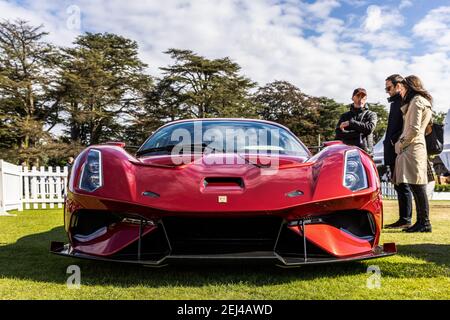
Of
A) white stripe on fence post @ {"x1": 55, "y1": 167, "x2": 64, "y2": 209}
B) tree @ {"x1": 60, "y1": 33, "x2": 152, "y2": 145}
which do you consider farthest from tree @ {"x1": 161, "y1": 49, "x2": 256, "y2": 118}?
white stripe on fence post @ {"x1": 55, "y1": 167, "x2": 64, "y2": 209}

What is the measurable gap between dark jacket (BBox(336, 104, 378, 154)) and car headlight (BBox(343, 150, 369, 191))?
2838 millimetres

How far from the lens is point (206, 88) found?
43.9 metres

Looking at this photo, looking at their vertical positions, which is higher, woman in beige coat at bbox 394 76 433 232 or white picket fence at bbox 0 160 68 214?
woman in beige coat at bbox 394 76 433 232

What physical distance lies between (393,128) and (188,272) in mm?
4027

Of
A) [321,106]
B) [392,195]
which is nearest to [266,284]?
[392,195]

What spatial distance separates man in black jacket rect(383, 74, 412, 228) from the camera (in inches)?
215

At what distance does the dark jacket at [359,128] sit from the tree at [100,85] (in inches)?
1335

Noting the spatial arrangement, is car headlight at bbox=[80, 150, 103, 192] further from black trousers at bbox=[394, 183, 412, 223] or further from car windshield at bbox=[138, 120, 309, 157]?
black trousers at bbox=[394, 183, 412, 223]

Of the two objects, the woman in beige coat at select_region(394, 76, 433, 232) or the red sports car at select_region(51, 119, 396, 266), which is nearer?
the red sports car at select_region(51, 119, 396, 266)

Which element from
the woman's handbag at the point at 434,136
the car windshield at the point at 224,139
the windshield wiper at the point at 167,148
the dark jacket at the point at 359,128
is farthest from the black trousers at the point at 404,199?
the windshield wiper at the point at 167,148

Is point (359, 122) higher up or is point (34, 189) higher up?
point (359, 122)

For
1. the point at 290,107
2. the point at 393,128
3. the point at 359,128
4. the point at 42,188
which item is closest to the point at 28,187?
the point at 42,188

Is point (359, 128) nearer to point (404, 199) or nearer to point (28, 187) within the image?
point (404, 199)

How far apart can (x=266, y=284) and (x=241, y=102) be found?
140 feet
